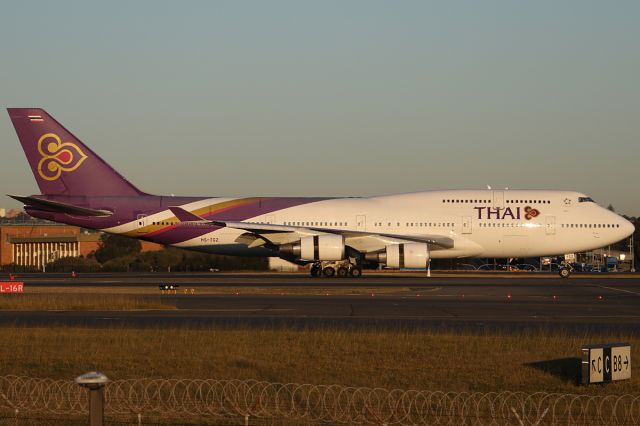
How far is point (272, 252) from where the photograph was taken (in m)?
48.0

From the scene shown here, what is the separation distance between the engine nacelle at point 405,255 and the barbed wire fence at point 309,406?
103 feet

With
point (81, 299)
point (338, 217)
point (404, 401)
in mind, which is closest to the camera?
point (404, 401)

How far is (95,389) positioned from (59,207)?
1571 inches

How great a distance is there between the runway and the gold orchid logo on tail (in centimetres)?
1123

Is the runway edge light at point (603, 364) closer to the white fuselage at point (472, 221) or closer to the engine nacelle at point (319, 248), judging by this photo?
the engine nacelle at point (319, 248)

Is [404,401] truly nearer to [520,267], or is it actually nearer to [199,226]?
[199,226]

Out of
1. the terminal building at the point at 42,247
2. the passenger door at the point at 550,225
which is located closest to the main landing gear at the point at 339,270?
the passenger door at the point at 550,225

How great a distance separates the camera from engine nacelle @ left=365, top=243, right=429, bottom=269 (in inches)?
1754

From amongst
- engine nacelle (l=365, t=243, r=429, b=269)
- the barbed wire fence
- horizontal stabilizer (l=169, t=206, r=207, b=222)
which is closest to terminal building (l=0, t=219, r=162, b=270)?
horizontal stabilizer (l=169, t=206, r=207, b=222)

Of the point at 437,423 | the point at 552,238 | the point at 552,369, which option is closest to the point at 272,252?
the point at 552,238

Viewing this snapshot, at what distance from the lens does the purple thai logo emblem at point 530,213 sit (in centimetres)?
4788

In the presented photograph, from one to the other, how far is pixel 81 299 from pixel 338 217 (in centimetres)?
2079

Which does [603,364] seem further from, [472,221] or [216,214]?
[216,214]

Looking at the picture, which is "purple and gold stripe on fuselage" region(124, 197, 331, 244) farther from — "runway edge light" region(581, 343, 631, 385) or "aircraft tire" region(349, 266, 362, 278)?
"runway edge light" region(581, 343, 631, 385)
